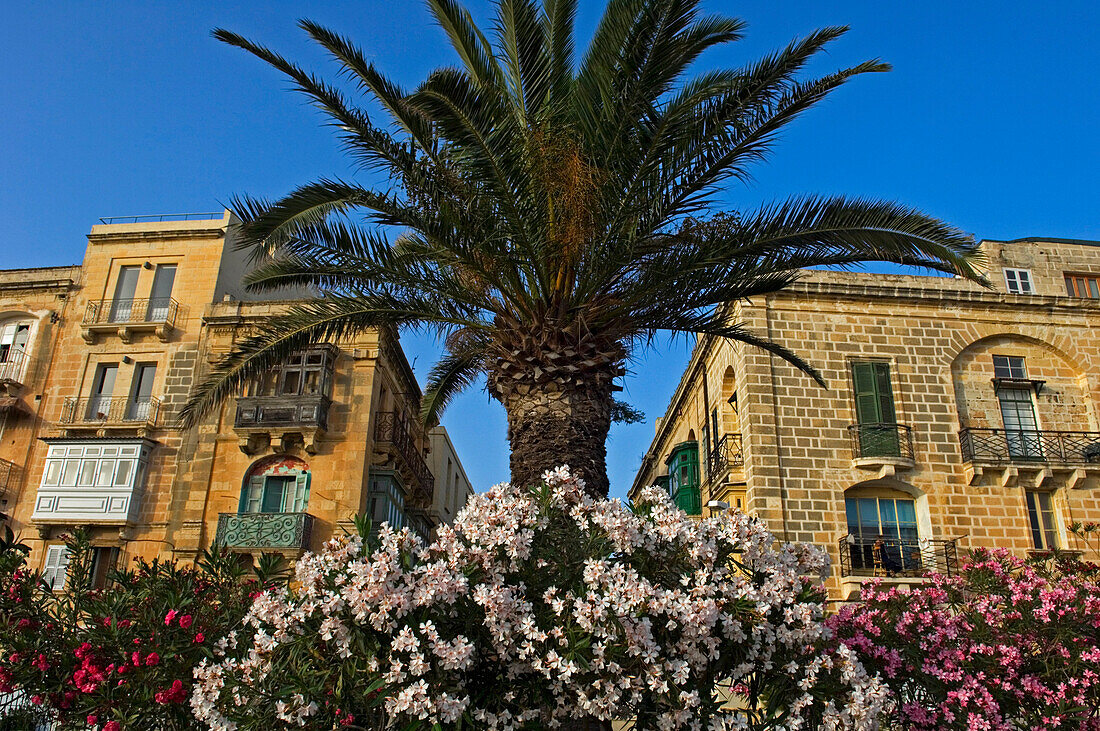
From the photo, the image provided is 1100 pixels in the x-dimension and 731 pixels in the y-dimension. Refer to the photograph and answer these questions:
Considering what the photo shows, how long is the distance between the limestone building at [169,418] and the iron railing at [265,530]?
4 centimetres

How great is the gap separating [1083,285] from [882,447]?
8447mm

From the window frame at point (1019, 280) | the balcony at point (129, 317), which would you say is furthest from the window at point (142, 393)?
the window frame at point (1019, 280)

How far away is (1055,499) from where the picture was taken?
2080 centimetres

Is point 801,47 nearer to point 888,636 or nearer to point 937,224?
point 937,224

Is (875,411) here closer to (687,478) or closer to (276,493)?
(687,478)

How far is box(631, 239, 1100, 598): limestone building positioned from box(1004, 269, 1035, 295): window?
0.05 m

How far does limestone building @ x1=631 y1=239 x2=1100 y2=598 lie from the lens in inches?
783

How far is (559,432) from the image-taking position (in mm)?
9484

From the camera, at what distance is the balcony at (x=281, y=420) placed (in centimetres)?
2205

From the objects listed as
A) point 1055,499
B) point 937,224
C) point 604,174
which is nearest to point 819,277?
point 1055,499

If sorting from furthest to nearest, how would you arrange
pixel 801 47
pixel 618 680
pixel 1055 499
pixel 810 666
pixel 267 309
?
pixel 267 309 < pixel 1055 499 < pixel 801 47 < pixel 810 666 < pixel 618 680

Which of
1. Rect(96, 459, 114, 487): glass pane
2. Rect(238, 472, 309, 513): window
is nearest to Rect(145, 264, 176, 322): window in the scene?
Rect(96, 459, 114, 487): glass pane

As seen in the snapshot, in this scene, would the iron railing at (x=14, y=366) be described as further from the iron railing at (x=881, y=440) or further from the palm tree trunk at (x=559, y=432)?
the iron railing at (x=881, y=440)

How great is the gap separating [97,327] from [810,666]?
2328cm
